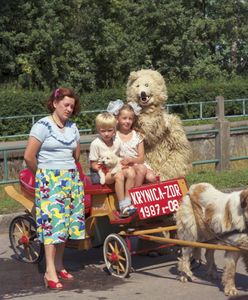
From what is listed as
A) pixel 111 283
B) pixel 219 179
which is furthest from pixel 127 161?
pixel 219 179

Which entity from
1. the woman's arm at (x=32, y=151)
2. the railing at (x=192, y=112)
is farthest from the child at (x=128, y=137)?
the railing at (x=192, y=112)

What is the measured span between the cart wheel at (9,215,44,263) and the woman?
0.86 meters

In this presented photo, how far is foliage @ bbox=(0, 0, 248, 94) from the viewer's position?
33.0m

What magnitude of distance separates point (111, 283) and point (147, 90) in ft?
8.11

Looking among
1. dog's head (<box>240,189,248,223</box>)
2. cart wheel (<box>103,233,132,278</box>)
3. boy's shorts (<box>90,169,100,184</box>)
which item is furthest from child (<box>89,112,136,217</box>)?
dog's head (<box>240,189,248,223</box>)

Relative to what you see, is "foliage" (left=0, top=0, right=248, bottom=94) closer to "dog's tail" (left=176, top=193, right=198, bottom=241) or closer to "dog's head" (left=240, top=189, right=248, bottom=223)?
"dog's tail" (left=176, top=193, right=198, bottom=241)

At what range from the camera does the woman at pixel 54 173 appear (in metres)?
6.58

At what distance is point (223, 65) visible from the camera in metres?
46.2

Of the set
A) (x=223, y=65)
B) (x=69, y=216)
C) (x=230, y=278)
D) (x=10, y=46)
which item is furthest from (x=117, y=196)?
(x=223, y=65)

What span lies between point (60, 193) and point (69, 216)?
289 mm

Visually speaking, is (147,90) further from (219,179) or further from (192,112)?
(192,112)

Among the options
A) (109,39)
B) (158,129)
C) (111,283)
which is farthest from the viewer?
(109,39)

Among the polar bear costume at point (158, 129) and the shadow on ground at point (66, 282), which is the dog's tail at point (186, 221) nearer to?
the shadow on ground at point (66, 282)

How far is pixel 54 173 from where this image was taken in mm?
6613
